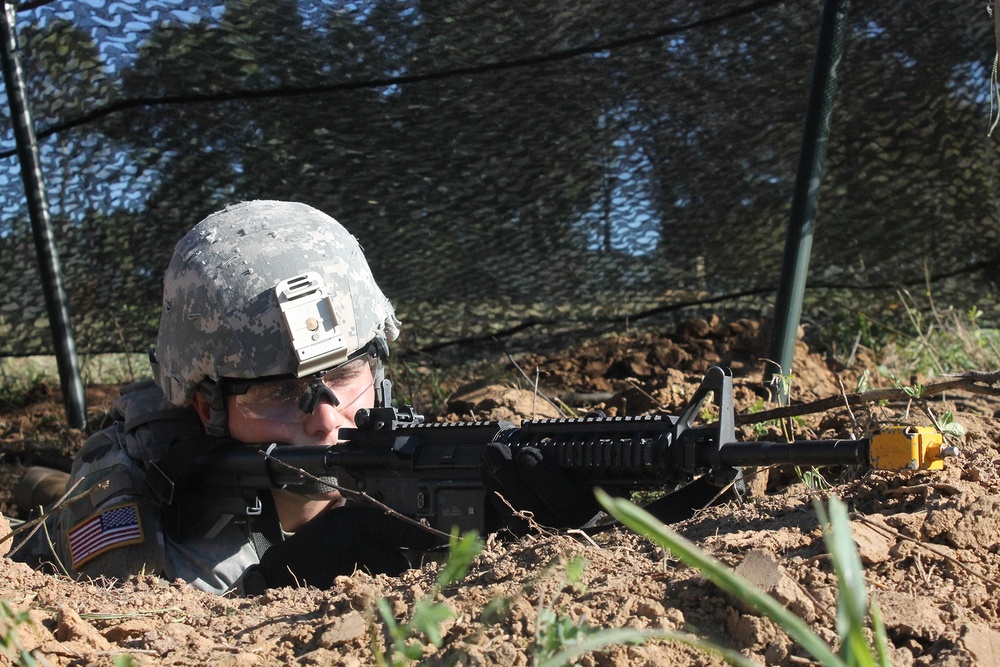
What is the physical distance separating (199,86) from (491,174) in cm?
123

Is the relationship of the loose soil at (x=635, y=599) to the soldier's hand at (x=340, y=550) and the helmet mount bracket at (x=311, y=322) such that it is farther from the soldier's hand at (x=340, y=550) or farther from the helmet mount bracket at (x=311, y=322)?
the helmet mount bracket at (x=311, y=322)

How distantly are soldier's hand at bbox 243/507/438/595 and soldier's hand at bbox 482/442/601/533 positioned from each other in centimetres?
24

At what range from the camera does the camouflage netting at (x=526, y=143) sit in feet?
13.6

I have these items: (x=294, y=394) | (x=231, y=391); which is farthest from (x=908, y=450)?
(x=231, y=391)

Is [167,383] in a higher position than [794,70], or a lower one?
lower

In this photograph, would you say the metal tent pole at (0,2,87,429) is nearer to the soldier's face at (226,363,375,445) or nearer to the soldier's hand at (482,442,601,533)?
the soldier's face at (226,363,375,445)

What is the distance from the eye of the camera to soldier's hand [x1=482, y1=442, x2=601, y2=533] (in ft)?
7.61

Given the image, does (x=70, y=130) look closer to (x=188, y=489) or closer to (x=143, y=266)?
(x=143, y=266)

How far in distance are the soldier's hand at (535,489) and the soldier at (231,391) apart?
27.1 inches

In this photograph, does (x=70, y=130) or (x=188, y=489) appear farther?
(x=70, y=130)

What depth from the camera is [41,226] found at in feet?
14.8

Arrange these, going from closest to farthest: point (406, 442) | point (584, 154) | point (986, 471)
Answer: point (986, 471) < point (406, 442) < point (584, 154)

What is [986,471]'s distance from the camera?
186cm

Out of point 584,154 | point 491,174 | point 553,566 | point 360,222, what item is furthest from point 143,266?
point 553,566
